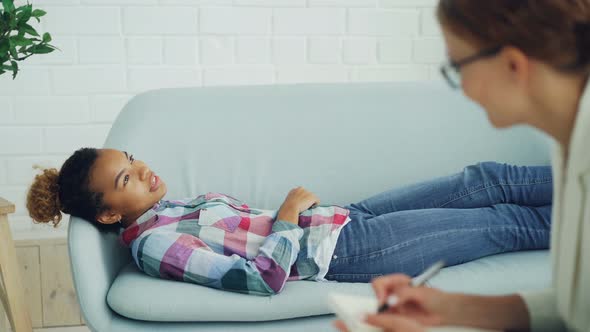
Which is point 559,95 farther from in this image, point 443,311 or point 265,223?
point 265,223

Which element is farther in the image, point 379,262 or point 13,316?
point 13,316

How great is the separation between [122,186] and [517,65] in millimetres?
1369

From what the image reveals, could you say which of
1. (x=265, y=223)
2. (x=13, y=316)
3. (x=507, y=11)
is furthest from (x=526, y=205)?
(x=13, y=316)

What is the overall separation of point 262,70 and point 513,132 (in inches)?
40.6

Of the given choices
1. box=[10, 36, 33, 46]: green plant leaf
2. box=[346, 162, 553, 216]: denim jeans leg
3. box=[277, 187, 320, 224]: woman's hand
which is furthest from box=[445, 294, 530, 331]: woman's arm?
box=[10, 36, 33, 46]: green plant leaf

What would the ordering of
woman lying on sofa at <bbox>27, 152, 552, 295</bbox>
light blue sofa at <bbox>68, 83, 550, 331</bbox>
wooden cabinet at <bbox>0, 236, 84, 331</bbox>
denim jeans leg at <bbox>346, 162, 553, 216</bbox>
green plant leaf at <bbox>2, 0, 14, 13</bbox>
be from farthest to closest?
1. wooden cabinet at <bbox>0, 236, 84, 331</bbox>
2. light blue sofa at <bbox>68, 83, 550, 331</bbox>
3. denim jeans leg at <bbox>346, 162, 553, 216</bbox>
4. green plant leaf at <bbox>2, 0, 14, 13</bbox>
5. woman lying on sofa at <bbox>27, 152, 552, 295</bbox>

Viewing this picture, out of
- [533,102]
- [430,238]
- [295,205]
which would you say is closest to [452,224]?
[430,238]

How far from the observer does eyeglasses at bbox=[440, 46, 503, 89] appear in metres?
0.97

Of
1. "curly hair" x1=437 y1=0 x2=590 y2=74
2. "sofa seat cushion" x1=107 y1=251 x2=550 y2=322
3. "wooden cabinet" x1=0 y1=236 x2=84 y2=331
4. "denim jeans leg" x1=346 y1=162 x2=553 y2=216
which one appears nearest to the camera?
"curly hair" x1=437 y1=0 x2=590 y2=74

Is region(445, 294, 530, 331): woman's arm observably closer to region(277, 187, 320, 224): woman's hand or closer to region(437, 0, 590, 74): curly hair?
region(437, 0, 590, 74): curly hair

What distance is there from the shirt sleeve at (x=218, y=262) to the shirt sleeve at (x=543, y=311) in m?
0.86

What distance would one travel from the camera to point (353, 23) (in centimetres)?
306

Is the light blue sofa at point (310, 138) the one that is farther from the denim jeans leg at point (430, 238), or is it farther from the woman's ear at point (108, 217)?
the denim jeans leg at point (430, 238)

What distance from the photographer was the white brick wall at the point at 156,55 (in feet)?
9.36
